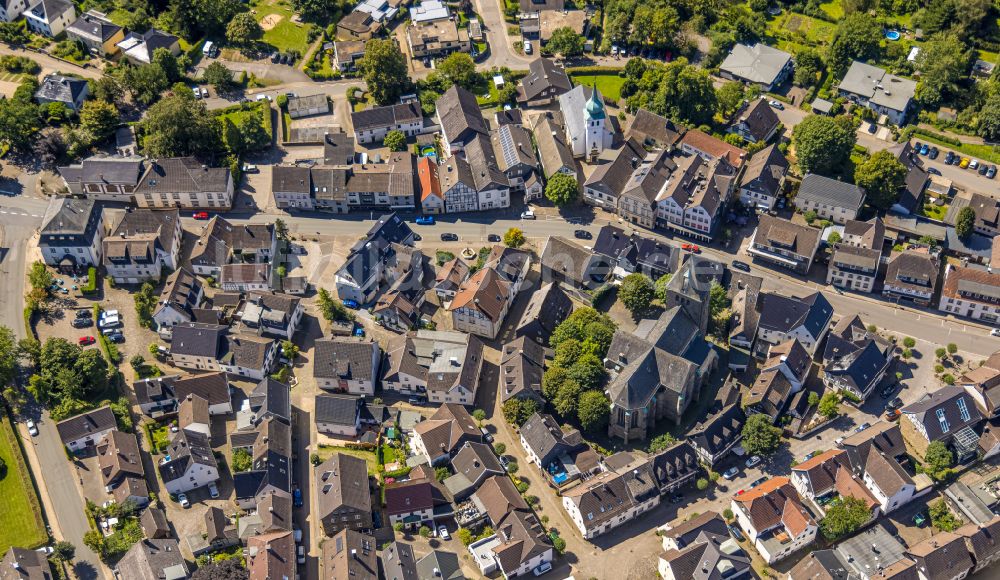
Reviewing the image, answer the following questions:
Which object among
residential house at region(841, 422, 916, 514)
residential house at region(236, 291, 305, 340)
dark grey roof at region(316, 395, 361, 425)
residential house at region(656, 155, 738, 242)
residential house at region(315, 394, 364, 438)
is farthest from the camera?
residential house at region(656, 155, 738, 242)

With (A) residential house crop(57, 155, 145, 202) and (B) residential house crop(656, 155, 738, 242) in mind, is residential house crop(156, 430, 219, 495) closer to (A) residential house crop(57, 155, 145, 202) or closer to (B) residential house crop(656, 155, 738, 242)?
(A) residential house crop(57, 155, 145, 202)

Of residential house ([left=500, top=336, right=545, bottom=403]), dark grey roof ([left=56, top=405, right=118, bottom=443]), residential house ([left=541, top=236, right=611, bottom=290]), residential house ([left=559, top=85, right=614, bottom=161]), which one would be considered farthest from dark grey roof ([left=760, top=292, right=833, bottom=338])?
dark grey roof ([left=56, top=405, right=118, bottom=443])

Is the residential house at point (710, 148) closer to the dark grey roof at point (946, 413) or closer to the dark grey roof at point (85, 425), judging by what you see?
the dark grey roof at point (946, 413)

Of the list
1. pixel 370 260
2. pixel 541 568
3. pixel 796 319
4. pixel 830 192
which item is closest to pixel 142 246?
pixel 370 260

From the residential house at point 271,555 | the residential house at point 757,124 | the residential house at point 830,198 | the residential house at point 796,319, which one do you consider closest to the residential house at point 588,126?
the residential house at point 757,124

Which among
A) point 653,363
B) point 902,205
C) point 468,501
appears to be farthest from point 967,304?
point 468,501
